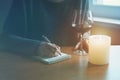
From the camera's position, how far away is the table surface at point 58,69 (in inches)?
39.9

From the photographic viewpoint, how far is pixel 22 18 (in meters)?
1.49

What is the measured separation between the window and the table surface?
0.90 metres

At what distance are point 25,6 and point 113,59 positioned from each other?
1.93 ft

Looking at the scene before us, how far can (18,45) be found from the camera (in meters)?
1.33

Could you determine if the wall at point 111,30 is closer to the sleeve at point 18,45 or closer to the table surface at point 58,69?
the table surface at point 58,69

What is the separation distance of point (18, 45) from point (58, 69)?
0.32 metres

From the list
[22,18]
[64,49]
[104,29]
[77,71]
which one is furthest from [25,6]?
[104,29]

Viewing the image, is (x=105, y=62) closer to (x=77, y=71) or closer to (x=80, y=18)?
(x=77, y=71)

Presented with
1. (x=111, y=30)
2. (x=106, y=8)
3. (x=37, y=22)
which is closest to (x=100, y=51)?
(x=37, y=22)

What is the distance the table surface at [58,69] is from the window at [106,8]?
0.90m

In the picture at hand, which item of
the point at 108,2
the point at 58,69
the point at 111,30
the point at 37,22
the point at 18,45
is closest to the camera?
the point at 58,69

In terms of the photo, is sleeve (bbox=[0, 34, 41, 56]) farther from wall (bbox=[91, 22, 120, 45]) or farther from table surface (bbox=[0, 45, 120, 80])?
wall (bbox=[91, 22, 120, 45])

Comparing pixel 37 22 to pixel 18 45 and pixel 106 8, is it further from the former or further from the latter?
pixel 106 8

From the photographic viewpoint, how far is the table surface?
101 cm
